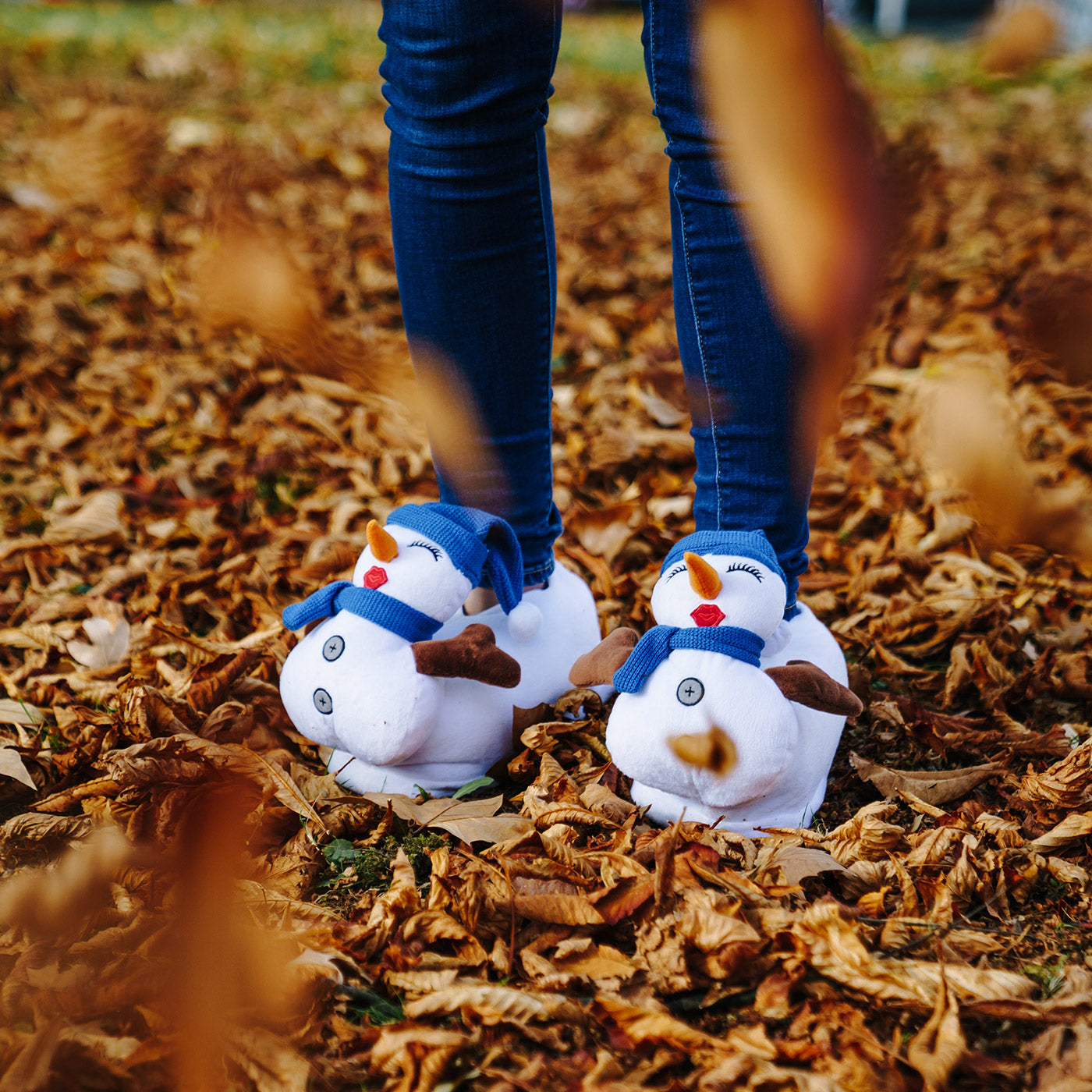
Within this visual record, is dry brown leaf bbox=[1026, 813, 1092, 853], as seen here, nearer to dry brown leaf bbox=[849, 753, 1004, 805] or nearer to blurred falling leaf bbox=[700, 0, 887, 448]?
dry brown leaf bbox=[849, 753, 1004, 805]

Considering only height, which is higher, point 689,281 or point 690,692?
point 689,281

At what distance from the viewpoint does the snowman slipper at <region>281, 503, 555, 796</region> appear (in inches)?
50.9

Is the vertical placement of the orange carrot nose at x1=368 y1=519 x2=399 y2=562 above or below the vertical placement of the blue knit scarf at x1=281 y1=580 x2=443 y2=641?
above

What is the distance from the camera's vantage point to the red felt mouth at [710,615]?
1.24 metres

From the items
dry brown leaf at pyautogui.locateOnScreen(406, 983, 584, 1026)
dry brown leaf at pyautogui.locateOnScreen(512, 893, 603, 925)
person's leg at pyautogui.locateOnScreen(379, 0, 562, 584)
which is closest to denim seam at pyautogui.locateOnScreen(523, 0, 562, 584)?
person's leg at pyautogui.locateOnScreen(379, 0, 562, 584)

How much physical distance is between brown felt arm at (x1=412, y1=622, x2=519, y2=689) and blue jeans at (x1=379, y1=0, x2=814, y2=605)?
22cm

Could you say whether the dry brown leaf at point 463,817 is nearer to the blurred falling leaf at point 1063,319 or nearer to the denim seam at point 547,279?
the denim seam at point 547,279

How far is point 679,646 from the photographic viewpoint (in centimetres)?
125

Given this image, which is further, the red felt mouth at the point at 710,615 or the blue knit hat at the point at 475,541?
the blue knit hat at the point at 475,541

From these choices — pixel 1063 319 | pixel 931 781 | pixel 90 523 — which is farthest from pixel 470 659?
pixel 1063 319

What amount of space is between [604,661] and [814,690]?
268 millimetres

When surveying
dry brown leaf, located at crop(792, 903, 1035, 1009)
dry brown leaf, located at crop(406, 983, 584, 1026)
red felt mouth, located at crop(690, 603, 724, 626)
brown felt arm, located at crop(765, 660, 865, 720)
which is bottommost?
dry brown leaf, located at crop(406, 983, 584, 1026)

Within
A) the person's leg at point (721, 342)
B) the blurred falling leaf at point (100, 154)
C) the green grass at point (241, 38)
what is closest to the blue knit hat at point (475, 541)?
the person's leg at point (721, 342)

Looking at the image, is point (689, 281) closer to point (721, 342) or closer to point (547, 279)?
point (721, 342)
